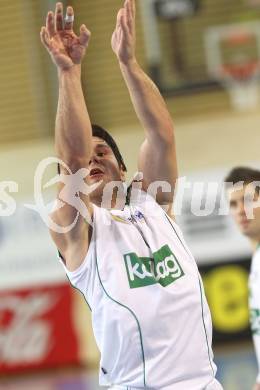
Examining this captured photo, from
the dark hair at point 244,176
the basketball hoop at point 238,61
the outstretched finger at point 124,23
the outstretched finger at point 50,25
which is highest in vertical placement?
the outstretched finger at point 50,25

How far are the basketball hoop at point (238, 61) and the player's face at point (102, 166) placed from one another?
7312mm

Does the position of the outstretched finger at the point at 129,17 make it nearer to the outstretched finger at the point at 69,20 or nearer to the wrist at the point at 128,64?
the wrist at the point at 128,64

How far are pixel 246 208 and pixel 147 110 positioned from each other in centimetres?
191

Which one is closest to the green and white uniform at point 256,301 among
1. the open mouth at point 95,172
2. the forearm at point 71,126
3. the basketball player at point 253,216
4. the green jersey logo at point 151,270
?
the basketball player at point 253,216

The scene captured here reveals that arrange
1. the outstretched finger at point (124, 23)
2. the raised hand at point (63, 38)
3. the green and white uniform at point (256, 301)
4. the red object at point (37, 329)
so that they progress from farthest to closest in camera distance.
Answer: the red object at point (37, 329) → the green and white uniform at point (256, 301) → the outstretched finger at point (124, 23) → the raised hand at point (63, 38)

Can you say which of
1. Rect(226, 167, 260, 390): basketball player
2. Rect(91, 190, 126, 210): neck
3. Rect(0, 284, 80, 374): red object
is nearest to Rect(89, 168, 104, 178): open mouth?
Rect(91, 190, 126, 210): neck

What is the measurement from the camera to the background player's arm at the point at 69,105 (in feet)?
10.9

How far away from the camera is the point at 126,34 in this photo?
3.74m

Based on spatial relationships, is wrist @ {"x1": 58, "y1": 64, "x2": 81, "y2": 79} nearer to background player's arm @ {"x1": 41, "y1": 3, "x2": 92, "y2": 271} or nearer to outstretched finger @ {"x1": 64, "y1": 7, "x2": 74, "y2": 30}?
background player's arm @ {"x1": 41, "y1": 3, "x2": 92, "y2": 271}

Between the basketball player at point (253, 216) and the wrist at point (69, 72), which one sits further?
the basketball player at point (253, 216)

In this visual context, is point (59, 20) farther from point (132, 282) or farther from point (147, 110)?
point (132, 282)

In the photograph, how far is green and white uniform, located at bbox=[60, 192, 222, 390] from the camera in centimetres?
361

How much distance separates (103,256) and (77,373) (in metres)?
6.85

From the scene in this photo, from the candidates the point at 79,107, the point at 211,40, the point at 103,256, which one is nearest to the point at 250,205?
the point at 103,256
